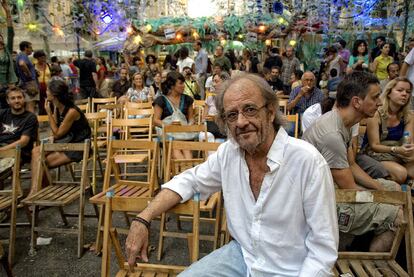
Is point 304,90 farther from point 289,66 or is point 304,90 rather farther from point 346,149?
point 289,66

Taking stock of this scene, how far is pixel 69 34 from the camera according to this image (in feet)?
53.4

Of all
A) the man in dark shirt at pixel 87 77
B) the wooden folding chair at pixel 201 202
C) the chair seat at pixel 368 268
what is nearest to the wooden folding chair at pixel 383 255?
the chair seat at pixel 368 268

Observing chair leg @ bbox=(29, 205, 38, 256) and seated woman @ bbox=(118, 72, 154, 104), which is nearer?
chair leg @ bbox=(29, 205, 38, 256)

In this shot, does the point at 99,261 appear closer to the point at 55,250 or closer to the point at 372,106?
the point at 55,250

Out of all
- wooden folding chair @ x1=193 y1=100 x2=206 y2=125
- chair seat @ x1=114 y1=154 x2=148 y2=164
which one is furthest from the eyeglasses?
wooden folding chair @ x1=193 y1=100 x2=206 y2=125

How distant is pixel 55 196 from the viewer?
10.5ft

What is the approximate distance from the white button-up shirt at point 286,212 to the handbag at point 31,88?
682 centimetres

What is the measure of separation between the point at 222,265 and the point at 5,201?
2.34 metres

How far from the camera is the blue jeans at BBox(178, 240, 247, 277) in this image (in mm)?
1664

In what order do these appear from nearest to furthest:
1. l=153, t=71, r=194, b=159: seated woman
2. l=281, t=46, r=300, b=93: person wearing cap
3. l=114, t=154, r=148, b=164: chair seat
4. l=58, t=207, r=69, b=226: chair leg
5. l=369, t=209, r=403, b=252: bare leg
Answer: l=369, t=209, r=403, b=252: bare leg → l=58, t=207, r=69, b=226: chair leg → l=114, t=154, r=148, b=164: chair seat → l=153, t=71, r=194, b=159: seated woman → l=281, t=46, r=300, b=93: person wearing cap

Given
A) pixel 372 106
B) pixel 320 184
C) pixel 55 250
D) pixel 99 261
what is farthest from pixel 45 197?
pixel 372 106

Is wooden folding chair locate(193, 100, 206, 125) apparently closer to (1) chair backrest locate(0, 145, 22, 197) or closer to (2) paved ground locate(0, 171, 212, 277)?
(2) paved ground locate(0, 171, 212, 277)

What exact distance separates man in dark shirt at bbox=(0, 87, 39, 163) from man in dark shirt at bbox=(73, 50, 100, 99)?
4.86 meters

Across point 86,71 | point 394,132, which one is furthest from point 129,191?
point 86,71
